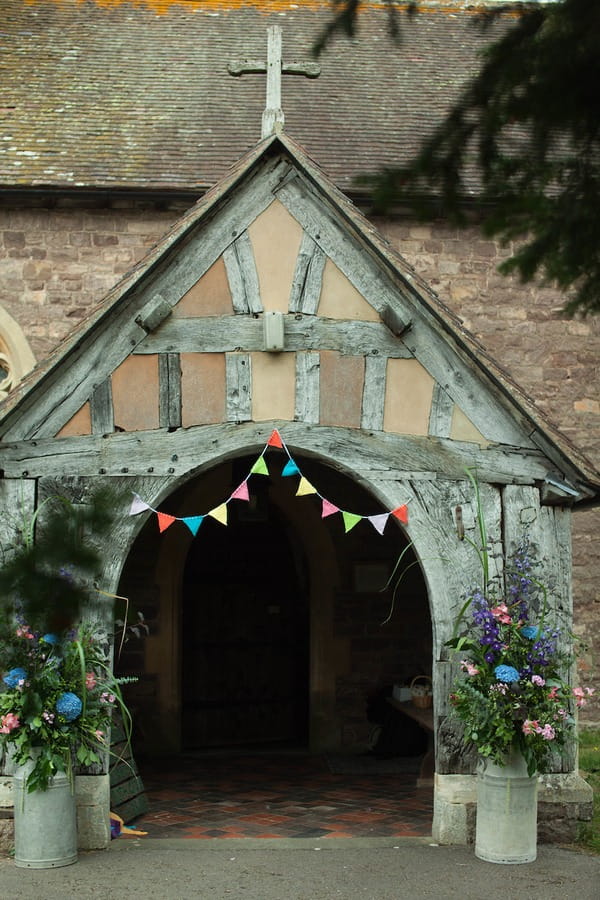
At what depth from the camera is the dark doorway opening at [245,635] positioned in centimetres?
1002

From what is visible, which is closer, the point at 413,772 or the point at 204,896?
the point at 204,896

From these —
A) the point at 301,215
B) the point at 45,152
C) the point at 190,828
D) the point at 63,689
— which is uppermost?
the point at 45,152

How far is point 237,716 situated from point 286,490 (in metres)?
2.16

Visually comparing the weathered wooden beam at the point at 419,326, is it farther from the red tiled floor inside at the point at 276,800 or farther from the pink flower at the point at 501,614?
the red tiled floor inside at the point at 276,800

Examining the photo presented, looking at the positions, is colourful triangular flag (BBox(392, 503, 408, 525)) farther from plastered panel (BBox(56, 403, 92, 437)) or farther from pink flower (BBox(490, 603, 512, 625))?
plastered panel (BBox(56, 403, 92, 437))

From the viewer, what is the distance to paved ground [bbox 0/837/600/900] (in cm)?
529

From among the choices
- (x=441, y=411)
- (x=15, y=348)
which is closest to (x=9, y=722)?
(x=441, y=411)

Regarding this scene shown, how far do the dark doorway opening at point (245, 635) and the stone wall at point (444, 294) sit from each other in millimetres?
2433

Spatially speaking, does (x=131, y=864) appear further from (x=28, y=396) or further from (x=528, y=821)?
(x=28, y=396)

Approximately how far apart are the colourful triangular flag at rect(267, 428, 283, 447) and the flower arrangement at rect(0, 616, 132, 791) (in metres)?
1.49

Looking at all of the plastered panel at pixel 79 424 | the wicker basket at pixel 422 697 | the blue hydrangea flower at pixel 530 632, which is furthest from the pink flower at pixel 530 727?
the plastered panel at pixel 79 424

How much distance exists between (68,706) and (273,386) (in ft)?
7.00

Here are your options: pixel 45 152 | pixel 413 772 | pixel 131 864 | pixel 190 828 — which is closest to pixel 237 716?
pixel 413 772

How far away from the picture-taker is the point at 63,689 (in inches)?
227
